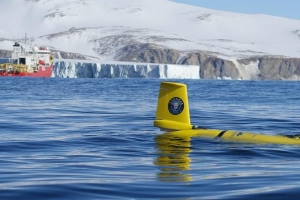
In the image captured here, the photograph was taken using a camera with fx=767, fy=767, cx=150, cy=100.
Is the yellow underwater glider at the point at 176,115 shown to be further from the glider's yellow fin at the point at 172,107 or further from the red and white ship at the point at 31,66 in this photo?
the red and white ship at the point at 31,66

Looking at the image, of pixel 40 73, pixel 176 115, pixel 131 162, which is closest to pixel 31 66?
pixel 40 73

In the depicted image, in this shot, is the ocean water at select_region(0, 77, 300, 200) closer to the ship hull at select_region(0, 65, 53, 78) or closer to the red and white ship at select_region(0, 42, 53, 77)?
the ship hull at select_region(0, 65, 53, 78)

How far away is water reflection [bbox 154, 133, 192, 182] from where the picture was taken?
1395 cm

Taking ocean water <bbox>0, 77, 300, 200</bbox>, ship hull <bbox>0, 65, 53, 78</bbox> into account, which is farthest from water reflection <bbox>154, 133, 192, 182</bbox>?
ship hull <bbox>0, 65, 53, 78</bbox>

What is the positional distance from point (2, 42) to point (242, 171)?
7258 inches

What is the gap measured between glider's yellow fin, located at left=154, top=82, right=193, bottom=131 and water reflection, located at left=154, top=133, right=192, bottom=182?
377 mm

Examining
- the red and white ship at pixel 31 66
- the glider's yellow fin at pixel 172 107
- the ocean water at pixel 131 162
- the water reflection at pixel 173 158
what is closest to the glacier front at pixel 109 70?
the red and white ship at pixel 31 66

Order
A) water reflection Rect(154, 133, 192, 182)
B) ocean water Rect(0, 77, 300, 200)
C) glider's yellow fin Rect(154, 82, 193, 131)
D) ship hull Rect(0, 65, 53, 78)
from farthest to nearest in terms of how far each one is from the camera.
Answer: ship hull Rect(0, 65, 53, 78) < glider's yellow fin Rect(154, 82, 193, 131) < water reflection Rect(154, 133, 192, 182) < ocean water Rect(0, 77, 300, 200)

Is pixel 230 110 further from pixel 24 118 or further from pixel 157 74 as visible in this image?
pixel 157 74

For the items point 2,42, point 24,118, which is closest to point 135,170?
point 24,118

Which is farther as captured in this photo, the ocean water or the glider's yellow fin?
the glider's yellow fin

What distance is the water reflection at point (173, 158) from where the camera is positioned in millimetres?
13945

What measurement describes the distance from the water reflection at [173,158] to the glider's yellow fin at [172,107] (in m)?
0.38

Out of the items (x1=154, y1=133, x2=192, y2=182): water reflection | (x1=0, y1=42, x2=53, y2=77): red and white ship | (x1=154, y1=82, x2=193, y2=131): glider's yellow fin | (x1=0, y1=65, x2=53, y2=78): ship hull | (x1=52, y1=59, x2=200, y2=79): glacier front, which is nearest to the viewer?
(x1=154, y1=133, x2=192, y2=182): water reflection
